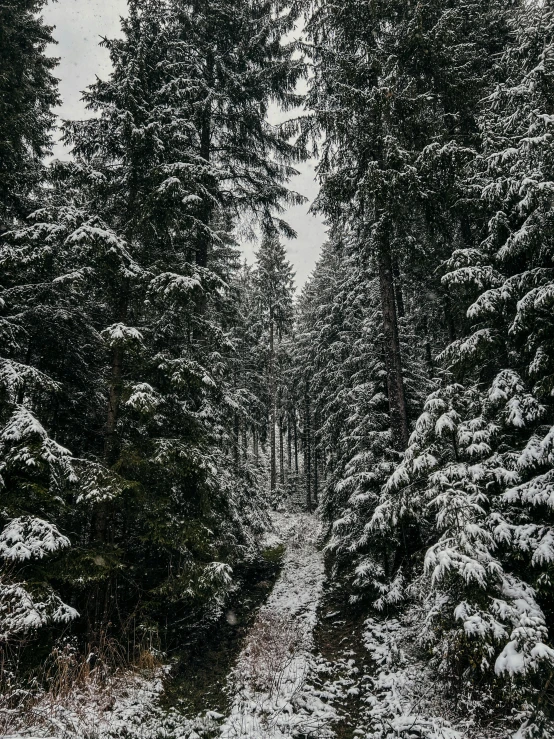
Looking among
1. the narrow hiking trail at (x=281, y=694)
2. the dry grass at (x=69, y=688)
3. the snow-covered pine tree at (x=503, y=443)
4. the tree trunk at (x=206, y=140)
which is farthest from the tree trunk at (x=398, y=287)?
the dry grass at (x=69, y=688)

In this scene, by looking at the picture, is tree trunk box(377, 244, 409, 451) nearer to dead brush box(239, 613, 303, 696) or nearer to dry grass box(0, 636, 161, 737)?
dead brush box(239, 613, 303, 696)

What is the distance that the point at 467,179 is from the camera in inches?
314

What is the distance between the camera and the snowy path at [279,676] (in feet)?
18.7

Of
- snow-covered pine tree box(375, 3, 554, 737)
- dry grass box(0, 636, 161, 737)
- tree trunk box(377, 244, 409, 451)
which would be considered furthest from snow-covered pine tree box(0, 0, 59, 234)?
snow-covered pine tree box(375, 3, 554, 737)

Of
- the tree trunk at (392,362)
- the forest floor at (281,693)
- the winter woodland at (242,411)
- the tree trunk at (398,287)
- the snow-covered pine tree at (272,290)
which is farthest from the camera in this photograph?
the snow-covered pine tree at (272,290)

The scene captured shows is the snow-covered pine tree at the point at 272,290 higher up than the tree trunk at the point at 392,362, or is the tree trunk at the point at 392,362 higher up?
the snow-covered pine tree at the point at 272,290

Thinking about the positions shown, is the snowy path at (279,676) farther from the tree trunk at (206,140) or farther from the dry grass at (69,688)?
the tree trunk at (206,140)

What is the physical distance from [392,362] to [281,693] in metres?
7.24

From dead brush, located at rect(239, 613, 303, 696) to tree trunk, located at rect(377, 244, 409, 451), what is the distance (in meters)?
4.93

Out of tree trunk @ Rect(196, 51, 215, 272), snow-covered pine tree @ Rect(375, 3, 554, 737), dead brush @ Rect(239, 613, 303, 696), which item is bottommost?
dead brush @ Rect(239, 613, 303, 696)

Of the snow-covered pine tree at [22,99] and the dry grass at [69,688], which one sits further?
the snow-covered pine tree at [22,99]

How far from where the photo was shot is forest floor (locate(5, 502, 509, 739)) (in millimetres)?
5422

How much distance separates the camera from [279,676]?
6.93 metres

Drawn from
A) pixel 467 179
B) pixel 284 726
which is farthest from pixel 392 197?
pixel 284 726
